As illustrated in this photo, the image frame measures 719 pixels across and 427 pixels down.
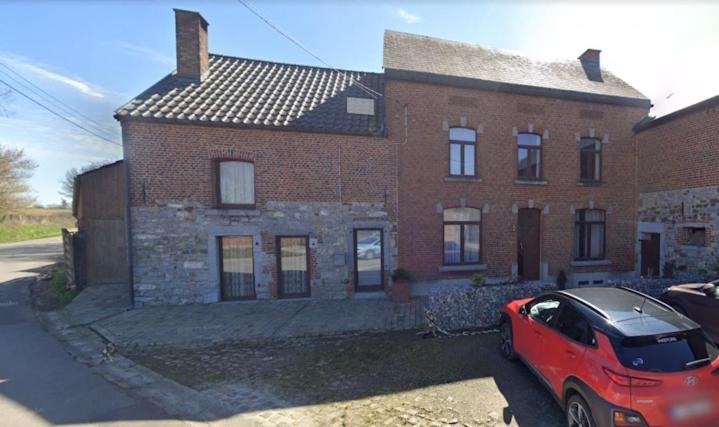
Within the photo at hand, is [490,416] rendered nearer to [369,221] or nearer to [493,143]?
[369,221]

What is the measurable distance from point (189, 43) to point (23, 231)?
35759 mm

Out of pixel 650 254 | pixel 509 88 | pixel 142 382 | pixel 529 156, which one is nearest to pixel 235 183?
pixel 142 382

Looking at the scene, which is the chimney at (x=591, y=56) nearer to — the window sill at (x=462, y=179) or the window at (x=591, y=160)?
the window at (x=591, y=160)

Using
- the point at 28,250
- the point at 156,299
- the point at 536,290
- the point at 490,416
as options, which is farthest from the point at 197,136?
the point at 28,250

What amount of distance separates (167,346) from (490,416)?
20.0 feet

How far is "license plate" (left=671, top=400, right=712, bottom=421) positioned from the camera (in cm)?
272

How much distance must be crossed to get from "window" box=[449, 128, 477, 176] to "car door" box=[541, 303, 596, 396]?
6.66 meters

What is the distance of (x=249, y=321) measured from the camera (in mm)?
7141

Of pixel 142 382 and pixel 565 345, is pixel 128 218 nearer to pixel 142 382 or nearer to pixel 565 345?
pixel 142 382

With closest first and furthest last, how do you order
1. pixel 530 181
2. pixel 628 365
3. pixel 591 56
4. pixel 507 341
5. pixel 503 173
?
pixel 628 365
pixel 507 341
pixel 503 173
pixel 530 181
pixel 591 56

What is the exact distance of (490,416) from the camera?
3744mm

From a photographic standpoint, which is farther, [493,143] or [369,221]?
[493,143]

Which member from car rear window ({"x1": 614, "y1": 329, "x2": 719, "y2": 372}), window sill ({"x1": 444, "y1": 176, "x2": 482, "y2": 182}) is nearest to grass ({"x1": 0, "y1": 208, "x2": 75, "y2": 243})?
window sill ({"x1": 444, "y1": 176, "x2": 482, "y2": 182})

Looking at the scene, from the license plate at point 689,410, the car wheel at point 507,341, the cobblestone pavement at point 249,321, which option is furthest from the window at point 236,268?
the license plate at point 689,410
